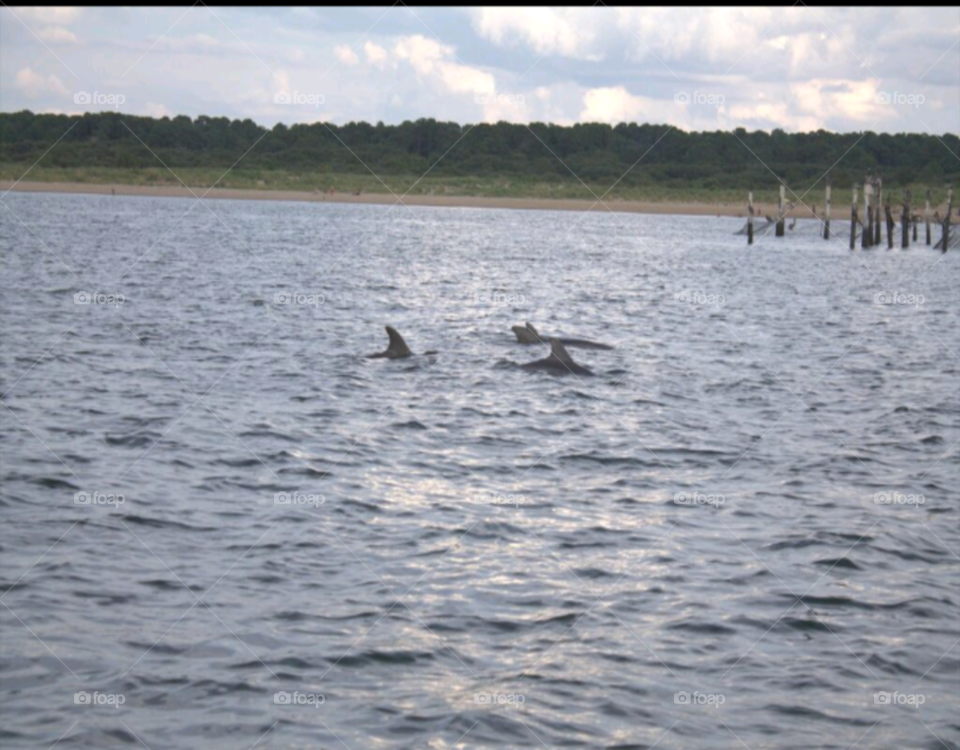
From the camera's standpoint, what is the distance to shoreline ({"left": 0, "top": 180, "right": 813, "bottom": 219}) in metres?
121

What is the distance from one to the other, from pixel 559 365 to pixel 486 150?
117m

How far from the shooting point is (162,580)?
10438mm

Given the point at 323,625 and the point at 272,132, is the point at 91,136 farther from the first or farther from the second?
the point at 323,625

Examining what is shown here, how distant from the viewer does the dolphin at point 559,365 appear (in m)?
22.9

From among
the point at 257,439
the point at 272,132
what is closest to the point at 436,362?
the point at 257,439

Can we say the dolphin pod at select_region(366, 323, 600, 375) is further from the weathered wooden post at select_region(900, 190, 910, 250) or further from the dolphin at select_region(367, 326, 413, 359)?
the weathered wooden post at select_region(900, 190, 910, 250)

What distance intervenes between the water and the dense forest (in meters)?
94.1

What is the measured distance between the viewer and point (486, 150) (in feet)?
451

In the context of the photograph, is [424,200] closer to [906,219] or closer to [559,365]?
[906,219]

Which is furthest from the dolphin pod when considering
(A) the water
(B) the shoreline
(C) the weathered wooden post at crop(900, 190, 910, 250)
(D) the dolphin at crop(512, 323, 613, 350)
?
(B) the shoreline

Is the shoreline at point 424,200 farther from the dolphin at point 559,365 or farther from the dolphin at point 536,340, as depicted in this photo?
the dolphin at point 559,365

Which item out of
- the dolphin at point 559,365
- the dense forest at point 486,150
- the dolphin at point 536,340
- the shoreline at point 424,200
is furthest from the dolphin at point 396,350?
the shoreline at point 424,200

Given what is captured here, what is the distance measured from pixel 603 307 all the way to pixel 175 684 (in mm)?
30025

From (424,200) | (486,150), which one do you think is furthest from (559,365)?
(486,150)
